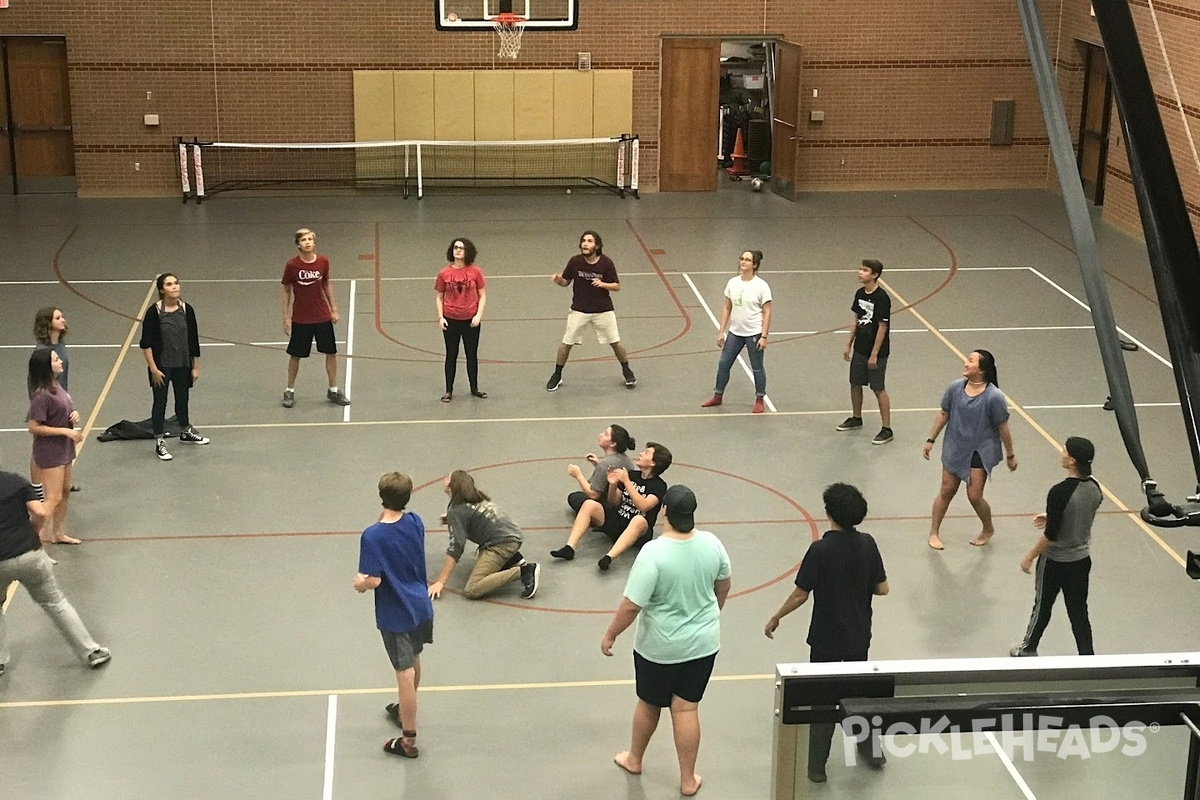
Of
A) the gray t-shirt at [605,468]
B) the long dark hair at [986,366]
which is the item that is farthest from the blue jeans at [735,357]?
the long dark hair at [986,366]

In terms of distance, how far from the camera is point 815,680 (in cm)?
379

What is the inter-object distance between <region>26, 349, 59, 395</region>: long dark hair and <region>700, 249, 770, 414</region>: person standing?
20.2 feet

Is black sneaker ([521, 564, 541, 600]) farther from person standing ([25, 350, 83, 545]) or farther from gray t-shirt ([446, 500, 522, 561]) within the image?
person standing ([25, 350, 83, 545])

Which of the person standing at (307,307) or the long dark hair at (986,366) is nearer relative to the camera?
the long dark hair at (986,366)

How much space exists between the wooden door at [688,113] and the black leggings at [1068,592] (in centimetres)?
1797

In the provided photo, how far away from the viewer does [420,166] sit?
25484 millimetres

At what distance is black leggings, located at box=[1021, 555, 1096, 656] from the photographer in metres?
8.91

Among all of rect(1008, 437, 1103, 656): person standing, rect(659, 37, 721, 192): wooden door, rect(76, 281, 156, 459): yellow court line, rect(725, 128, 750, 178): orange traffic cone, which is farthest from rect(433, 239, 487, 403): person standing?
rect(725, 128, 750, 178): orange traffic cone

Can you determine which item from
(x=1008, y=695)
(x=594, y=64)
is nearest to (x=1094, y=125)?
(x=594, y=64)

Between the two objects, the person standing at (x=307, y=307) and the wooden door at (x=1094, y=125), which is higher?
the wooden door at (x=1094, y=125)

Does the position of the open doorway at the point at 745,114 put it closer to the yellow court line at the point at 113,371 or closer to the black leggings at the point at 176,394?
the yellow court line at the point at 113,371

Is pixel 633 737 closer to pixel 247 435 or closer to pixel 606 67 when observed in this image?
pixel 247 435

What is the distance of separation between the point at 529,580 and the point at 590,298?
15.9 ft

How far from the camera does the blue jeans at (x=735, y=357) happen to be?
45.8 ft
